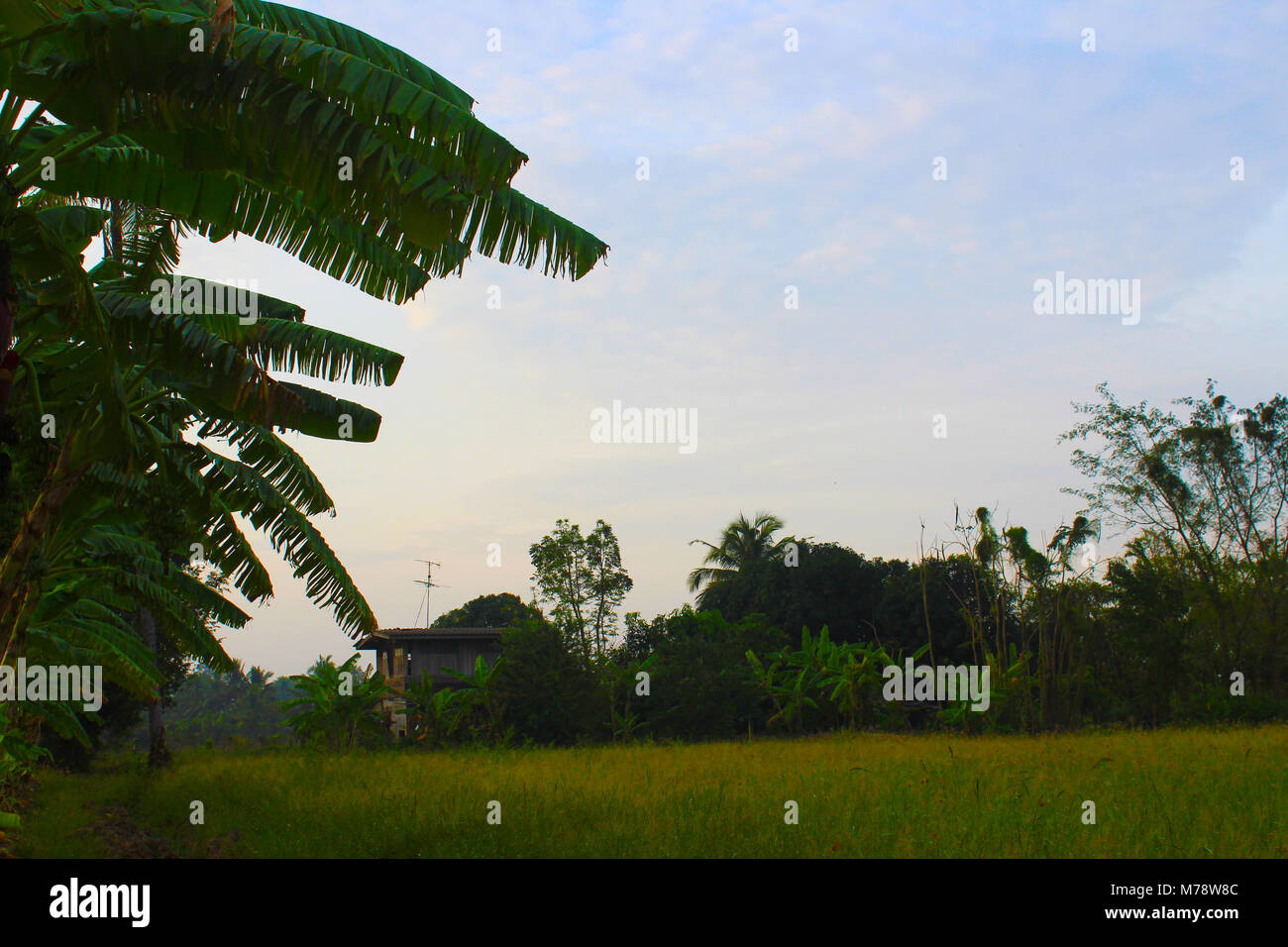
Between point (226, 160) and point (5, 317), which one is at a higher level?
point (226, 160)

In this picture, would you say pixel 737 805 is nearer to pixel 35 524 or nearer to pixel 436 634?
pixel 35 524

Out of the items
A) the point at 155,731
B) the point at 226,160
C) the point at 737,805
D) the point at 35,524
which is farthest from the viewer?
the point at 155,731

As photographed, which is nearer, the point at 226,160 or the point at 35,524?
the point at 226,160

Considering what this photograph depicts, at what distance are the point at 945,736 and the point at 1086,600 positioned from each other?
10.2 metres

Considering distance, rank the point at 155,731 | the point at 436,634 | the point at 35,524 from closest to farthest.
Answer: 1. the point at 35,524
2. the point at 155,731
3. the point at 436,634

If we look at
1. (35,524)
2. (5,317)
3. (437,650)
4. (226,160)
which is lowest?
(437,650)

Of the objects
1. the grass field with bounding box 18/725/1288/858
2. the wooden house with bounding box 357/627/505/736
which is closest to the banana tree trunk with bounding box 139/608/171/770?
the grass field with bounding box 18/725/1288/858

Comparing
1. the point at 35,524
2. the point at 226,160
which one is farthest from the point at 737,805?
the point at 226,160

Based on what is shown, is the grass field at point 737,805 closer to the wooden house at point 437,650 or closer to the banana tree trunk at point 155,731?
the banana tree trunk at point 155,731

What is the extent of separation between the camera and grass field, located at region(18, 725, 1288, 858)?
7344 mm

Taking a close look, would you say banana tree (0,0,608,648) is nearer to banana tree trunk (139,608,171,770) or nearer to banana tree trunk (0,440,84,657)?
banana tree trunk (0,440,84,657)

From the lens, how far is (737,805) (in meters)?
9.14

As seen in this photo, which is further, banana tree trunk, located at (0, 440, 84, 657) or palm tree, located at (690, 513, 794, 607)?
palm tree, located at (690, 513, 794, 607)
